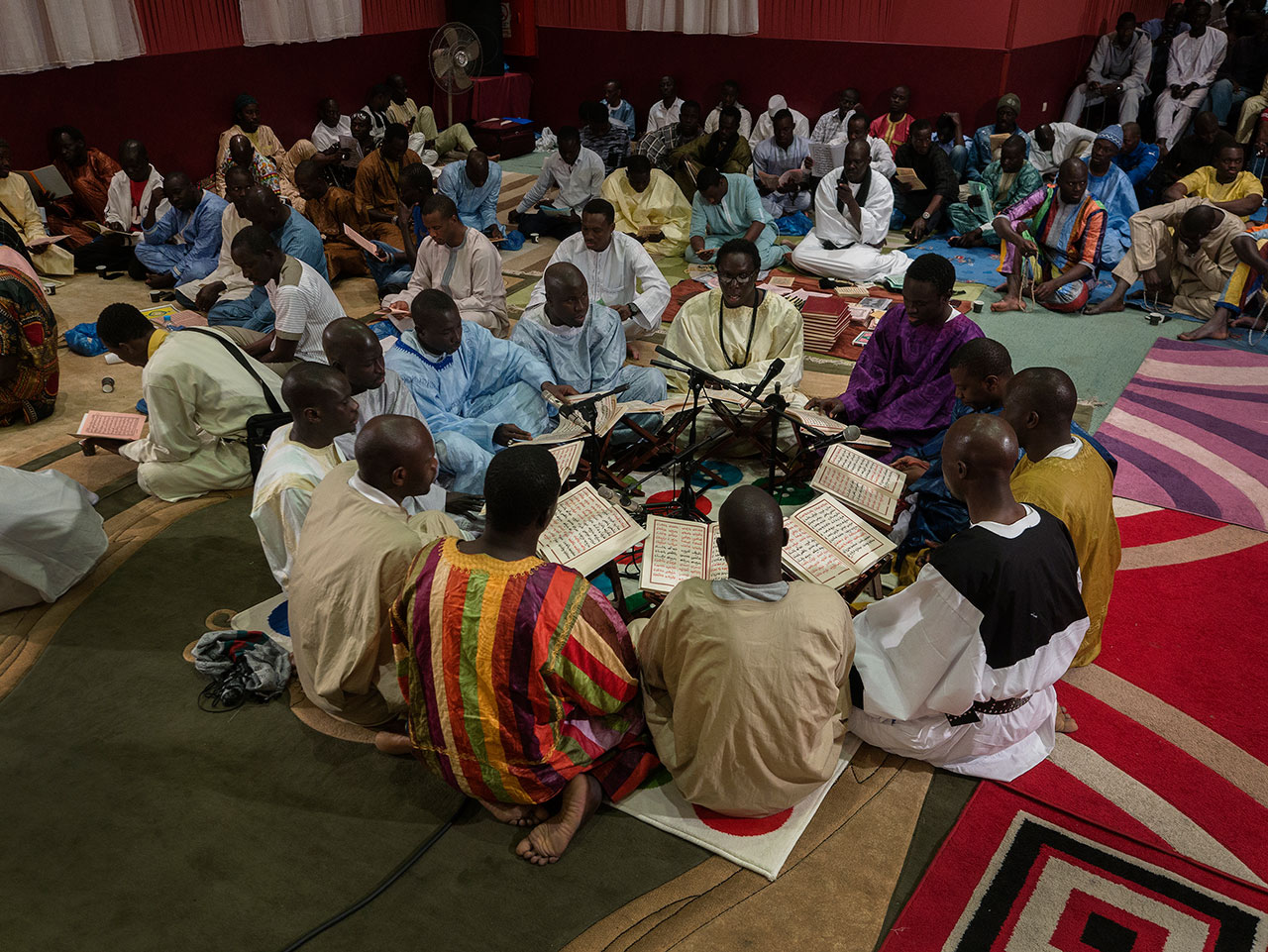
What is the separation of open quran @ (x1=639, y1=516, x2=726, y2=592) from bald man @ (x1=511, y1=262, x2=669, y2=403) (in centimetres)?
177

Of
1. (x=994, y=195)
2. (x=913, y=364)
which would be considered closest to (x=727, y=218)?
(x=994, y=195)

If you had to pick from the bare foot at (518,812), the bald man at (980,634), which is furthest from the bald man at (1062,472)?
the bare foot at (518,812)

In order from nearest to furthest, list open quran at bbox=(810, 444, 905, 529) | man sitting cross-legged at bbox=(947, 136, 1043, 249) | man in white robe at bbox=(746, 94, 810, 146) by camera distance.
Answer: open quran at bbox=(810, 444, 905, 529) → man sitting cross-legged at bbox=(947, 136, 1043, 249) → man in white robe at bbox=(746, 94, 810, 146)

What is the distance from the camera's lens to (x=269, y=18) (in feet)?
35.4

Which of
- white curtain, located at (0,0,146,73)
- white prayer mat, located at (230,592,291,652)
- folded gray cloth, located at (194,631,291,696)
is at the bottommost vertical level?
white prayer mat, located at (230,592,291,652)

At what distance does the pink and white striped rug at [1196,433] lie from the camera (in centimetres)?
502

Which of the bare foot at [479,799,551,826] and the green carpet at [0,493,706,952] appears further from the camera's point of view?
the bare foot at [479,799,551,826]

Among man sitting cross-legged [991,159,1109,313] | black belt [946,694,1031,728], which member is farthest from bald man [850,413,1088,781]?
man sitting cross-legged [991,159,1109,313]

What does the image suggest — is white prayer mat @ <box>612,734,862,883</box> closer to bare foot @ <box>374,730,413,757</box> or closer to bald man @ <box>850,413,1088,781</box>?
bald man @ <box>850,413,1088,781</box>

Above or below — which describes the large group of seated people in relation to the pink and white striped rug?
above

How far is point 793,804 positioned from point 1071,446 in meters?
1.71

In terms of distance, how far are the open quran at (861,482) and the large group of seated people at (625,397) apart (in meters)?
0.22

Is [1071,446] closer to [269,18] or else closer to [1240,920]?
[1240,920]

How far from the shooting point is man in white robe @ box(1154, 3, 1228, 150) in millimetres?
11656
